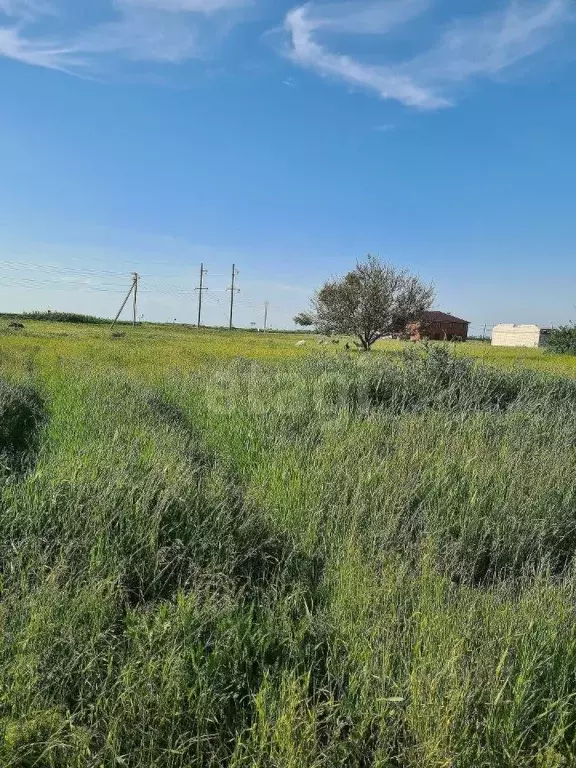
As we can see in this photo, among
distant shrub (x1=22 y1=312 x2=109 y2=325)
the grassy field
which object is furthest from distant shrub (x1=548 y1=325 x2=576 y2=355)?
distant shrub (x1=22 y1=312 x2=109 y2=325)

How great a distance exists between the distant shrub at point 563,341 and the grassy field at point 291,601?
3051 centimetres

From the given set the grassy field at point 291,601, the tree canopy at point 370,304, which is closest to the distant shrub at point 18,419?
the grassy field at point 291,601

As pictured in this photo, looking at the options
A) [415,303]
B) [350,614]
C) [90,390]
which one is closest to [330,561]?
[350,614]

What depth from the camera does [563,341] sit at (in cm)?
3450

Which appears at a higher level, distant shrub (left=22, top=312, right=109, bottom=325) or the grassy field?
distant shrub (left=22, top=312, right=109, bottom=325)

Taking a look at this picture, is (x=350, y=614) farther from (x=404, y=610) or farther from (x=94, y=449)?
(x=94, y=449)

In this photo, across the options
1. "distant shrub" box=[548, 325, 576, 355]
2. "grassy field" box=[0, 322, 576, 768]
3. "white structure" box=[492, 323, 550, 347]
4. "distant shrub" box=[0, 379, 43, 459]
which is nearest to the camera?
"grassy field" box=[0, 322, 576, 768]

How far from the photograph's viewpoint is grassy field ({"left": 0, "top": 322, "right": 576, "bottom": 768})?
7.50 feet

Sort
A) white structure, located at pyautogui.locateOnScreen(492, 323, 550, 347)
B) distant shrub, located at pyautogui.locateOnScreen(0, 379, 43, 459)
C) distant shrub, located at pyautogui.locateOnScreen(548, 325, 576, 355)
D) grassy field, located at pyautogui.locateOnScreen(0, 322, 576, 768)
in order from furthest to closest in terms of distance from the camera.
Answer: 1. white structure, located at pyautogui.locateOnScreen(492, 323, 550, 347)
2. distant shrub, located at pyautogui.locateOnScreen(548, 325, 576, 355)
3. distant shrub, located at pyautogui.locateOnScreen(0, 379, 43, 459)
4. grassy field, located at pyautogui.locateOnScreen(0, 322, 576, 768)

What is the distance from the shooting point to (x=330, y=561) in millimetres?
3707

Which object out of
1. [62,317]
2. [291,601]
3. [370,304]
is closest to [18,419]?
[291,601]

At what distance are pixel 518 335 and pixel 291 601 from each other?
68.9 m

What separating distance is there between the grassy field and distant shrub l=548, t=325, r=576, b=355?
3051cm

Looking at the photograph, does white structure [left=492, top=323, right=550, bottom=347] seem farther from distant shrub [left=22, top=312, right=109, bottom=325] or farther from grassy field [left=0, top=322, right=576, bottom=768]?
grassy field [left=0, top=322, right=576, bottom=768]
